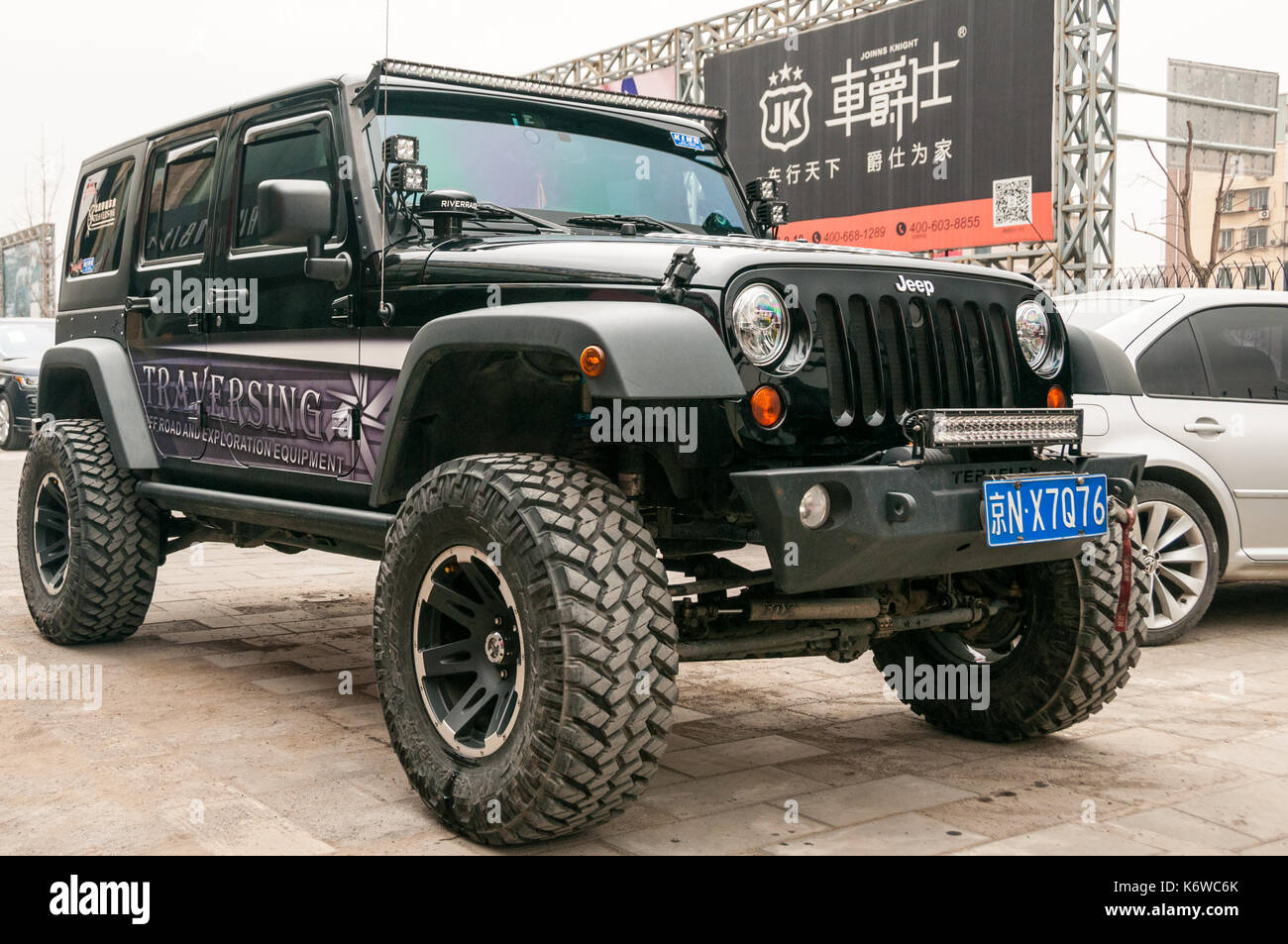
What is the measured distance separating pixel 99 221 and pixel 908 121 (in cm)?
1073

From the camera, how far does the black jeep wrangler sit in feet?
10.7

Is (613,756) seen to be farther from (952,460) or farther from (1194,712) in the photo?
(1194,712)

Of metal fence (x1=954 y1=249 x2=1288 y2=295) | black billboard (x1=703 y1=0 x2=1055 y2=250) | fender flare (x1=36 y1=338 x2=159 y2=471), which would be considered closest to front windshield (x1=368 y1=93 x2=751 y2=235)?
fender flare (x1=36 y1=338 x2=159 y2=471)

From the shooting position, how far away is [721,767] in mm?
4242

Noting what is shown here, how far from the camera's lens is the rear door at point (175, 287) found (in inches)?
211

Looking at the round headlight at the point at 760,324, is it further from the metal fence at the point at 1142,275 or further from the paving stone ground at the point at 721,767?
the metal fence at the point at 1142,275

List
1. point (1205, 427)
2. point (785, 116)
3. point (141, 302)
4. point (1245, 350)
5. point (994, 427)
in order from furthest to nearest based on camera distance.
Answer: point (785, 116) → point (1245, 350) → point (1205, 427) → point (141, 302) → point (994, 427)

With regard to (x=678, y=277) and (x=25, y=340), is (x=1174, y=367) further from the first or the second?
(x=25, y=340)

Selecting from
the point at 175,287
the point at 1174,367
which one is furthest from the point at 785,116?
the point at 175,287

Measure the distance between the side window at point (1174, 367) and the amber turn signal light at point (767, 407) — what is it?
3483mm

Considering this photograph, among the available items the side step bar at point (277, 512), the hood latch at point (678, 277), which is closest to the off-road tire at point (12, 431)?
the side step bar at point (277, 512)
